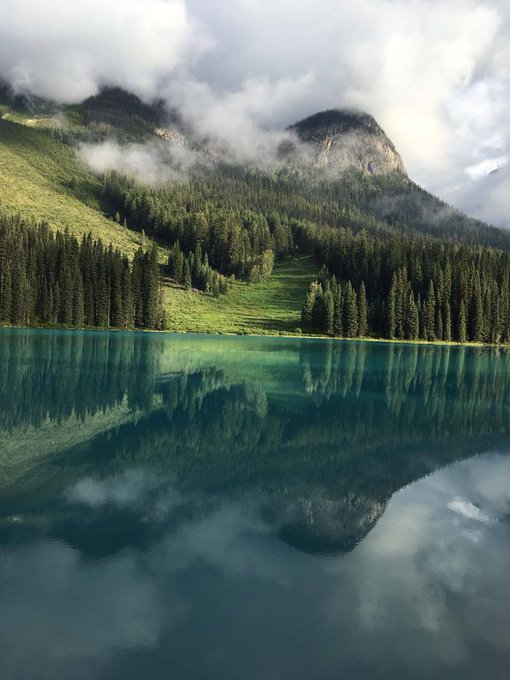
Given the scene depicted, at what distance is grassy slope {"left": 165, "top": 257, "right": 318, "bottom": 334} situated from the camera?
150m

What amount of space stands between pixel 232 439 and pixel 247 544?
12.2m

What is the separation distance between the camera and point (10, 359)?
5191 centimetres

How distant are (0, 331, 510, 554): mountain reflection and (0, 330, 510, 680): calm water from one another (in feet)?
0.41

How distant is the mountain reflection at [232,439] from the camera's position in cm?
1599

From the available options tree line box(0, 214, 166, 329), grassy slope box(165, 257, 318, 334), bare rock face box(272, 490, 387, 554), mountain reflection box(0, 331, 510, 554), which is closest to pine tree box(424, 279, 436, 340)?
grassy slope box(165, 257, 318, 334)

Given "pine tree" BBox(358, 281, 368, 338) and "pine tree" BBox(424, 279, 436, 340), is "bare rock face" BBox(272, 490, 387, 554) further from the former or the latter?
"pine tree" BBox(424, 279, 436, 340)

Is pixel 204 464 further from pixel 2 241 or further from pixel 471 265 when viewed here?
pixel 471 265

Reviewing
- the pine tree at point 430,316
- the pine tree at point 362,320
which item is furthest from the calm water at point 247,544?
the pine tree at point 430,316

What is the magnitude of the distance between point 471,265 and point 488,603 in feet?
521

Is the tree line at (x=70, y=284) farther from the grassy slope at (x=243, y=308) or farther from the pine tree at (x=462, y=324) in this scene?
the pine tree at (x=462, y=324)

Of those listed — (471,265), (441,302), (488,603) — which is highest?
(471,265)

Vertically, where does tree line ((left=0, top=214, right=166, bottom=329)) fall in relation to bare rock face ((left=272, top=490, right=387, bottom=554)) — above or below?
above

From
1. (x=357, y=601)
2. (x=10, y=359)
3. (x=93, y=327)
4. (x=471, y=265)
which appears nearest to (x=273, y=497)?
(x=357, y=601)

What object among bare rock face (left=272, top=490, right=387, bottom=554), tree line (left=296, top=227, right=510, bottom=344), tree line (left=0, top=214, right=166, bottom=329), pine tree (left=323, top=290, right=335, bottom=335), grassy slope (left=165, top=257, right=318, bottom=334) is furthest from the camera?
grassy slope (left=165, top=257, right=318, bottom=334)
